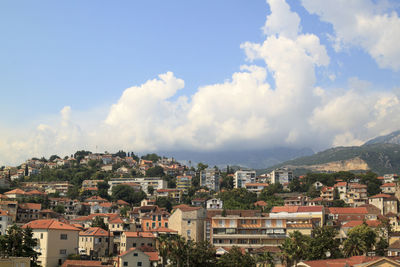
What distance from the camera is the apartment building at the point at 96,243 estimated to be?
82.2 m

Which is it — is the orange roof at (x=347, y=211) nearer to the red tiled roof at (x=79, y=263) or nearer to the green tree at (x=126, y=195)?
the red tiled roof at (x=79, y=263)

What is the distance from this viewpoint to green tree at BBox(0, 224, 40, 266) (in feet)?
197

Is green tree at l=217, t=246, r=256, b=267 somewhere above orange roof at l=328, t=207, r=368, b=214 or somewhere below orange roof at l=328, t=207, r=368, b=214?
below

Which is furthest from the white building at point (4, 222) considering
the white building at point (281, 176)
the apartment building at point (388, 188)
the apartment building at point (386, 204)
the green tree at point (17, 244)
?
the white building at point (281, 176)

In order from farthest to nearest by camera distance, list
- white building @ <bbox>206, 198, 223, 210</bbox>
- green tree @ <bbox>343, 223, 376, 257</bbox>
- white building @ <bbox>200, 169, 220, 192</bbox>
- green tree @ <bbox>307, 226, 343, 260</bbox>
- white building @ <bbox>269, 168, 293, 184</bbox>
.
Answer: white building @ <bbox>269, 168, 293, 184</bbox> < white building @ <bbox>200, 169, 220, 192</bbox> < white building @ <bbox>206, 198, 223, 210</bbox> < green tree @ <bbox>343, 223, 376, 257</bbox> < green tree @ <bbox>307, 226, 343, 260</bbox>

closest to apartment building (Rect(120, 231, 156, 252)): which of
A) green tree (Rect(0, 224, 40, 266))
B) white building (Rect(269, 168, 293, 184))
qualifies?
green tree (Rect(0, 224, 40, 266))

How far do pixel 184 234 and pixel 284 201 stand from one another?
150ft

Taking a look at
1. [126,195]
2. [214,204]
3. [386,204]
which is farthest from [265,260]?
[126,195]

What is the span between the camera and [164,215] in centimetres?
10062

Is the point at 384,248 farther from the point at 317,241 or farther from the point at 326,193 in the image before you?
the point at 326,193

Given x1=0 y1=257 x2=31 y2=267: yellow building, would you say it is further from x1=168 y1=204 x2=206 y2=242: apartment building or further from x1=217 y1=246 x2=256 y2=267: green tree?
x1=168 y1=204 x2=206 y2=242: apartment building

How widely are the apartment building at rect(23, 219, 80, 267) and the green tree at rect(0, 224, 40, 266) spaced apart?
8.88m

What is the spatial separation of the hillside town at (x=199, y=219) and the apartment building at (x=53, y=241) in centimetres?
15

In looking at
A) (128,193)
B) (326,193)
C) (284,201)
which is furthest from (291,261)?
(128,193)
